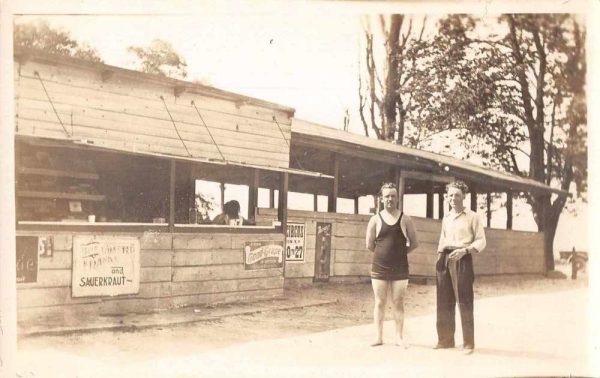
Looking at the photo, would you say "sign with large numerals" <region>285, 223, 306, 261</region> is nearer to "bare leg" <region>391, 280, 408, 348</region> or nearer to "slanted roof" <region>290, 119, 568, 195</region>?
"slanted roof" <region>290, 119, 568, 195</region>

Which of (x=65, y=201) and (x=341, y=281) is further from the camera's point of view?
(x=341, y=281)

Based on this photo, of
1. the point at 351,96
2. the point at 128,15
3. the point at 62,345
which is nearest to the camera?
the point at 62,345

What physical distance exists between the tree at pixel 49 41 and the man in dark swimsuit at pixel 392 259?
10.3ft

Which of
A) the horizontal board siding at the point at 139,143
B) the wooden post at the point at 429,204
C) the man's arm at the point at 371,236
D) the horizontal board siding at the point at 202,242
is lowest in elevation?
the horizontal board siding at the point at 202,242

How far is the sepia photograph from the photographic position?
547 cm

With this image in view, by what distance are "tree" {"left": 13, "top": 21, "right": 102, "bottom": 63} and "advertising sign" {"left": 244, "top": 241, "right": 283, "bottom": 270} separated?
9.04 ft

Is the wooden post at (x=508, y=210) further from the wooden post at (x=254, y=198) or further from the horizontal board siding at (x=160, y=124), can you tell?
the wooden post at (x=254, y=198)

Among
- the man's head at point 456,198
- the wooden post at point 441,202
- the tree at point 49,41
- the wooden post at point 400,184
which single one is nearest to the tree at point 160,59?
the tree at point 49,41

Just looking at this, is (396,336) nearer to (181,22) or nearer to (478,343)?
(478,343)

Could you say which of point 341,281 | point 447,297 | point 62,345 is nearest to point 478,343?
point 447,297

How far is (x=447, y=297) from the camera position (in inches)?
225

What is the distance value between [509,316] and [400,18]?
335 cm

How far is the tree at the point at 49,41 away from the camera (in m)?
5.47

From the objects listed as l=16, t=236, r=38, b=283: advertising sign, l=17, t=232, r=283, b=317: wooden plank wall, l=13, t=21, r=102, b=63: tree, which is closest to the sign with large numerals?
l=17, t=232, r=283, b=317: wooden plank wall
